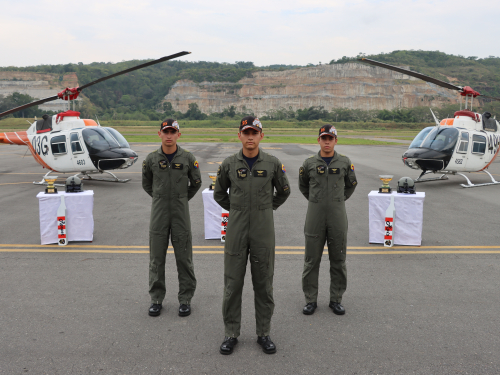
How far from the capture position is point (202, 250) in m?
6.50

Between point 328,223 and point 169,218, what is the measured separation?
184cm

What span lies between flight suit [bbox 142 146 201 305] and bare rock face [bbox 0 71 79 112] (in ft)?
432

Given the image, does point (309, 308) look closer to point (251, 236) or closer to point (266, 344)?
point (266, 344)

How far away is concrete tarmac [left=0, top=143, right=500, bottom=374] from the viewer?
338 centimetres

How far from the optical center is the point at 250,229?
3.60 m

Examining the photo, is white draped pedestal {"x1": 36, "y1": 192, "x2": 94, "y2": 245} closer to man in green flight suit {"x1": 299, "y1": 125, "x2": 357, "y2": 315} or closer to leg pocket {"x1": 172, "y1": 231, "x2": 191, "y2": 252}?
leg pocket {"x1": 172, "y1": 231, "x2": 191, "y2": 252}

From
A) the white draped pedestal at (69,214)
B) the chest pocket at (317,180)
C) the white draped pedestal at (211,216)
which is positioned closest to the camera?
the chest pocket at (317,180)

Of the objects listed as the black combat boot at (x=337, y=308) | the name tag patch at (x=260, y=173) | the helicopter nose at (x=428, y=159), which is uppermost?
the name tag patch at (x=260, y=173)

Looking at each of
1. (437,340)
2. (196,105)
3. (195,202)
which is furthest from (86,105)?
(437,340)

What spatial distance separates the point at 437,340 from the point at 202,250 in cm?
385

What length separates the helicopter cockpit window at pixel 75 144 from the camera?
42.8 feet

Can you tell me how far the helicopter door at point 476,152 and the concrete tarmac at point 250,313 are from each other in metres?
6.78

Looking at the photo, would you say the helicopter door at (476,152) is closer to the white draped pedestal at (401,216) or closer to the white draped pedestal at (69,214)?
the white draped pedestal at (401,216)

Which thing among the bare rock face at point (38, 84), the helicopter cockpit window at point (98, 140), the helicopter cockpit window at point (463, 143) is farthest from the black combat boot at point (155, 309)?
the bare rock face at point (38, 84)
